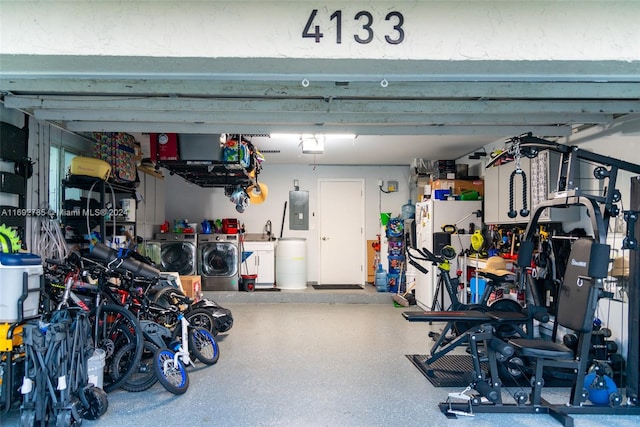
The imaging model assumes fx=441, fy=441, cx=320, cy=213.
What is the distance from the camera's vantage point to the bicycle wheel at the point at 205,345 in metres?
4.13

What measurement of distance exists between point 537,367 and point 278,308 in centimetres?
467

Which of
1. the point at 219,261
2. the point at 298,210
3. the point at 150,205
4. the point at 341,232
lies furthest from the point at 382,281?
the point at 150,205

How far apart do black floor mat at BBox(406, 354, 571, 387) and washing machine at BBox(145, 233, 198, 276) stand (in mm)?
4628

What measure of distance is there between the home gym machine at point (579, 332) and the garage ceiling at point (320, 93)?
58cm

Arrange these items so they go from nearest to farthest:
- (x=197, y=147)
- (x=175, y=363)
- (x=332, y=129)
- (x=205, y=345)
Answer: (x=175, y=363) → (x=205, y=345) → (x=332, y=129) → (x=197, y=147)

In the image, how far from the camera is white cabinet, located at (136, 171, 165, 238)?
269 inches

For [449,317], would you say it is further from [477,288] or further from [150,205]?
[150,205]

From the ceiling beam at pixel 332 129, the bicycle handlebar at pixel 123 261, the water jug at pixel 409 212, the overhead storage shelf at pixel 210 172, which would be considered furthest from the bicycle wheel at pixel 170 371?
the water jug at pixel 409 212

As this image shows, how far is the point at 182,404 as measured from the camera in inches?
130

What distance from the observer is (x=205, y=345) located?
13.9 feet

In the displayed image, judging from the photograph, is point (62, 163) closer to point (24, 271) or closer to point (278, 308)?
point (24, 271)

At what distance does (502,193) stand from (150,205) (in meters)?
5.42

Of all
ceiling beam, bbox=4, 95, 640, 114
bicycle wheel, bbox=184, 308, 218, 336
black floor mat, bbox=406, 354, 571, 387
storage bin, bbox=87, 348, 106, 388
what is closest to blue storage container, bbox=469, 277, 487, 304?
black floor mat, bbox=406, 354, 571, 387

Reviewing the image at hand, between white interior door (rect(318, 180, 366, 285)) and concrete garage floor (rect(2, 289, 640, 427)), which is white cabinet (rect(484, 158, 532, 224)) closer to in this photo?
concrete garage floor (rect(2, 289, 640, 427))
